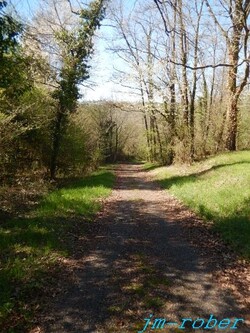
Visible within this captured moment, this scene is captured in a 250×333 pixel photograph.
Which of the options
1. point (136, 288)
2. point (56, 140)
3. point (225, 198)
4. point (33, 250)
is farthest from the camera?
point (56, 140)

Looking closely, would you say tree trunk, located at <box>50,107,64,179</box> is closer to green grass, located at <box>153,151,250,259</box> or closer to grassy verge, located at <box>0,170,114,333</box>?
green grass, located at <box>153,151,250,259</box>

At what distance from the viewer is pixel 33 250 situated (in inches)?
281

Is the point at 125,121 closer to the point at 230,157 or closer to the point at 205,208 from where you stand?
Answer: the point at 230,157

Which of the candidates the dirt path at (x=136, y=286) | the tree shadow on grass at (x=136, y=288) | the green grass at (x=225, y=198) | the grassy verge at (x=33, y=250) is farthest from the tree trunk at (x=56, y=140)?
the tree shadow on grass at (x=136, y=288)

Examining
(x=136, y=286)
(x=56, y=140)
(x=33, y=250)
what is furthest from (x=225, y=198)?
(x=56, y=140)

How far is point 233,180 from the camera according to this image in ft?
42.6

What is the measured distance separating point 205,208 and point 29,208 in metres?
6.20

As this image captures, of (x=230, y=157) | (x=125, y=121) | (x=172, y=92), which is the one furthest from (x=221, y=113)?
(x=125, y=121)

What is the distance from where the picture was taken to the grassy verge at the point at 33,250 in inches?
200

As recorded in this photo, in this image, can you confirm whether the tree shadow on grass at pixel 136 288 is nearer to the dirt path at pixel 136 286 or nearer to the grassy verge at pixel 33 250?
the dirt path at pixel 136 286

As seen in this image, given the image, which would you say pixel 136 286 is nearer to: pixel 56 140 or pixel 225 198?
pixel 225 198

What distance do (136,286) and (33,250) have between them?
2.68m

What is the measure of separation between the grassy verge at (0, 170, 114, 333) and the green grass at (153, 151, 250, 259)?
389 centimetres

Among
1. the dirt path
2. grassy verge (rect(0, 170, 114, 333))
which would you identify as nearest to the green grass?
the dirt path
